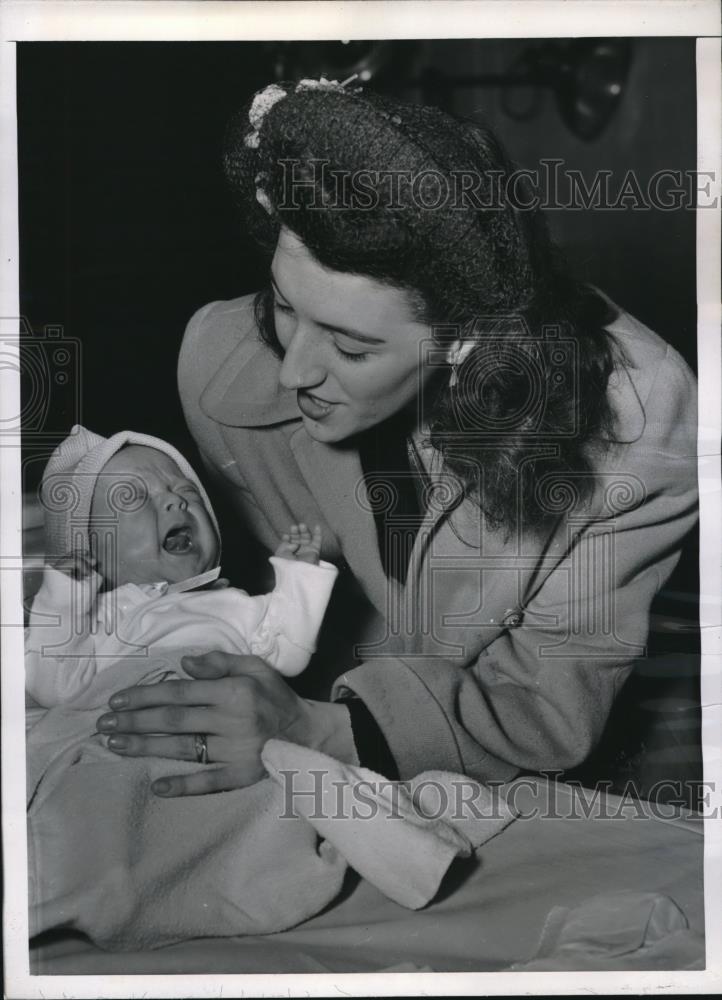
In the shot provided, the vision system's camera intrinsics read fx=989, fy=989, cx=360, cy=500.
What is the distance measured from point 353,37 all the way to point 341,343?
0.47m

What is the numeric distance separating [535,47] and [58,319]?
85 cm

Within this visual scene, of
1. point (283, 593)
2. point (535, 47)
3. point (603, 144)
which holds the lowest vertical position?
point (283, 593)

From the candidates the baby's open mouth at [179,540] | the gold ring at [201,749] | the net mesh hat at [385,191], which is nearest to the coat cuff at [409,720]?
the gold ring at [201,749]

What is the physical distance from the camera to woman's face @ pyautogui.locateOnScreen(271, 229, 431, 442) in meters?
1.47

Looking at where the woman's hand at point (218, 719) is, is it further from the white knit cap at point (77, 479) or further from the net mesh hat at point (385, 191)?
the net mesh hat at point (385, 191)

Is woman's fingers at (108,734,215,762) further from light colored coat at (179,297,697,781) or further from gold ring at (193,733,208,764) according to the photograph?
light colored coat at (179,297,697,781)

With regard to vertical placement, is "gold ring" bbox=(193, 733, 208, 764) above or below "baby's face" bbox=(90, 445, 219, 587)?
below

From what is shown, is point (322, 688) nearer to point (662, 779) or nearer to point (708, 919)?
point (662, 779)

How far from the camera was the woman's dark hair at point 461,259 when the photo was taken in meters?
1.45

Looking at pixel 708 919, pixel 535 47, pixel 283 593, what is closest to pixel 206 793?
pixel 283 593

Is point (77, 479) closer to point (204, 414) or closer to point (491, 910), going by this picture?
point (204, 414)

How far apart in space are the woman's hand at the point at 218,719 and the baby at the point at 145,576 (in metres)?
0.03

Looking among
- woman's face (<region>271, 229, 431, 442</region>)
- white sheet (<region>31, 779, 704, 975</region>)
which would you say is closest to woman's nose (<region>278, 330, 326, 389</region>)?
woman's face (<region>271, 229, 431, 442</region>)

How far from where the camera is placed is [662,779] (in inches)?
61.6
